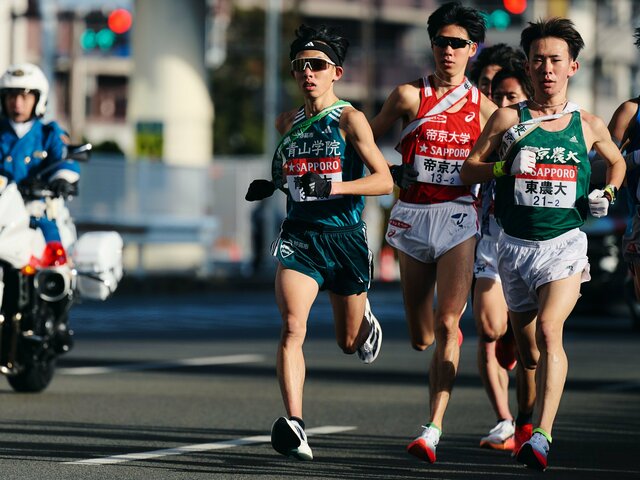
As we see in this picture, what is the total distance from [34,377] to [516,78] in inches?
168

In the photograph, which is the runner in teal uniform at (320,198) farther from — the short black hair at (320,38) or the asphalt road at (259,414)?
the asphalt road at (259,414)

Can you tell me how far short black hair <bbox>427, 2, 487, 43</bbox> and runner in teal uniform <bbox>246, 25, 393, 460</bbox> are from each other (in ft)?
1.67

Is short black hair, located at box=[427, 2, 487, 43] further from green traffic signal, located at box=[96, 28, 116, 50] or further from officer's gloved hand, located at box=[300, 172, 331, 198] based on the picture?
green traffic signal, located at box=[96, 28, 116, 50]

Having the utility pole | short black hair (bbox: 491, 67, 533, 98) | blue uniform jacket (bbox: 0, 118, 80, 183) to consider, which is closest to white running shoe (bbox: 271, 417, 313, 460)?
short black hair (bbox: 491, 67, 533, 98)

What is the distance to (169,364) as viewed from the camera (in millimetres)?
15828

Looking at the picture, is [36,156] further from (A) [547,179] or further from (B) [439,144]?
(A) [547,179]

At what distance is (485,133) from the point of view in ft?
28.9

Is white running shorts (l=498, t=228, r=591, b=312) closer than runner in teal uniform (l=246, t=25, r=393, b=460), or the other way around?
white running shorts (l=498, t=228, r=591, b=312)

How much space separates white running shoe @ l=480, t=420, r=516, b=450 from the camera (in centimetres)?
973

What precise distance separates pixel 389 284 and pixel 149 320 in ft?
46.1

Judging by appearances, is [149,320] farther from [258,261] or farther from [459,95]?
[258,261]

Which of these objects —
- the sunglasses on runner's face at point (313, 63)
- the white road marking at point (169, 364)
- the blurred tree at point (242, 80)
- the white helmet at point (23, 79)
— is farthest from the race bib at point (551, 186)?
the blurred tree at point (242, 80)

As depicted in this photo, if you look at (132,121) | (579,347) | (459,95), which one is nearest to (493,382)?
(459,95)

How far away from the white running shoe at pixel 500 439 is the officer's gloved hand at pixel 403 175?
1560mm
